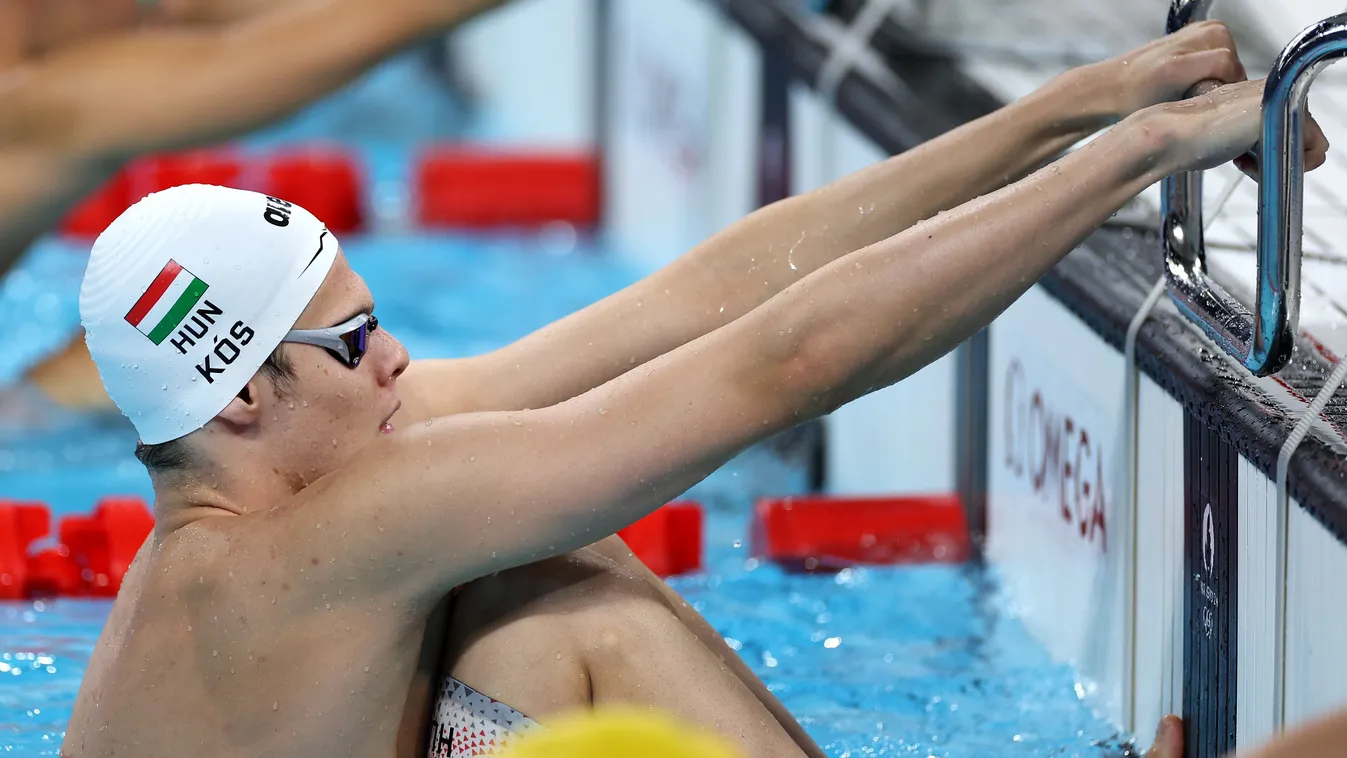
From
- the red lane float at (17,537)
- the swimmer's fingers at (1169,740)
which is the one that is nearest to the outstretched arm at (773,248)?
the swimmer's fingers at (1169,740)

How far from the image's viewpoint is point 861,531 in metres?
3.17

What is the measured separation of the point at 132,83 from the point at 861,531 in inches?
68.5

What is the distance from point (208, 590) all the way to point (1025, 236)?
0.80 metres

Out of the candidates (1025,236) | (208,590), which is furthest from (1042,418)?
(208,590)

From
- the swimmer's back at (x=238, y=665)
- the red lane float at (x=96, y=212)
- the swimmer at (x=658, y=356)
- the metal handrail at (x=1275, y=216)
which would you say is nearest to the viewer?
the metal handrail at (x=1275, y=216)

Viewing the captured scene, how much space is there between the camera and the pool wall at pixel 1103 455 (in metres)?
1.71

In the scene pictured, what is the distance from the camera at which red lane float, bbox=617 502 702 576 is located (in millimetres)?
3143

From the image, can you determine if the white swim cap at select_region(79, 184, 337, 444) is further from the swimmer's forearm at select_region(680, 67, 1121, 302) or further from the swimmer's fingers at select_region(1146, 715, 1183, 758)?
the swimmer's fingers at select_region(1146, 715, 1183, 758)

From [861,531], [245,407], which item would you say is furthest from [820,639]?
[245,407]

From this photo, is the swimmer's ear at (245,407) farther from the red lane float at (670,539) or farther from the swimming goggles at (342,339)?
the red lane float at (670,539)

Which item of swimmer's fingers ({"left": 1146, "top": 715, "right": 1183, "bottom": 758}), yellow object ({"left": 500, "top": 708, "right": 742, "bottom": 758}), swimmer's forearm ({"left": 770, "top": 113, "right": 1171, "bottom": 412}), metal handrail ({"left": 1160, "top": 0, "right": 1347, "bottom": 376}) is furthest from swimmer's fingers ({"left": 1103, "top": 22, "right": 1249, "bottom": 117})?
yellow object ({"left": 500, "top": 708, "right": 742, "bottom": 758})

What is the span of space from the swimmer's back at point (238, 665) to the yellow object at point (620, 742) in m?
0.77

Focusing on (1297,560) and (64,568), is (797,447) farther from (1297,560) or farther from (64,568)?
(1297,560)

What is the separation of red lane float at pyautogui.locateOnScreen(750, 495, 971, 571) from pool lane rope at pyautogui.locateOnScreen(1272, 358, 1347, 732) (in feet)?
4.58
